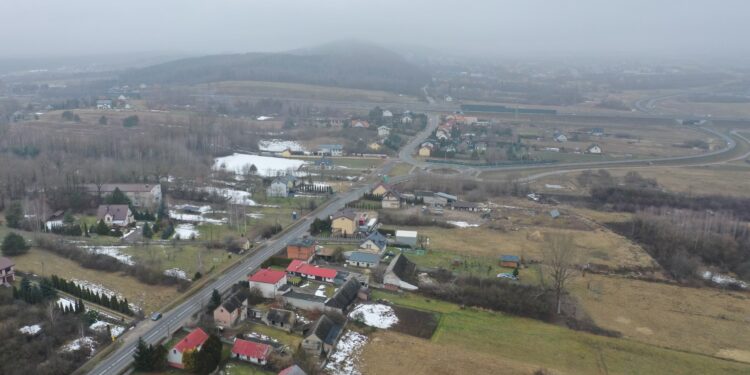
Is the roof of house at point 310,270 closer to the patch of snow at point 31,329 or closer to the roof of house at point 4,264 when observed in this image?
the patch of snow at point 31,329

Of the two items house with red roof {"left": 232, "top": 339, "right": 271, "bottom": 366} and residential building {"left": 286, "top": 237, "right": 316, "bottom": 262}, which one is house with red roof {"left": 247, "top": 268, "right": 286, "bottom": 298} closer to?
residential building {"left": 286, "top": 237, "right": 316, "bottom": 262}

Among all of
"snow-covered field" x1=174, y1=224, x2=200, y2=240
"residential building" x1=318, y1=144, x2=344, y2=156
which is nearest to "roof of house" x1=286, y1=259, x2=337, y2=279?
"snow-covered field" x1=174, y1=224, x2=200, y2=240

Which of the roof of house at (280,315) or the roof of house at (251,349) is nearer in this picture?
the roof of house at (251,349)

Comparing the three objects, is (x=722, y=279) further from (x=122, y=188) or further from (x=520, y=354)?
(x=122, y=188)

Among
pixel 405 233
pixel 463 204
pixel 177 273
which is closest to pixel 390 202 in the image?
pixel 463 204

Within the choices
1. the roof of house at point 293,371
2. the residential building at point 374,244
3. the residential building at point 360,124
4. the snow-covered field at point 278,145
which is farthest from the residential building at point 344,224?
the residential building at point 360,124

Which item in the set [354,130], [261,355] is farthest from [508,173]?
[261,355]
